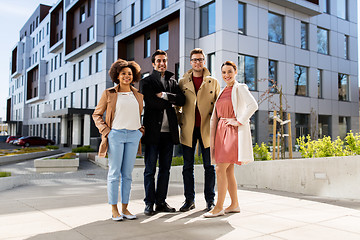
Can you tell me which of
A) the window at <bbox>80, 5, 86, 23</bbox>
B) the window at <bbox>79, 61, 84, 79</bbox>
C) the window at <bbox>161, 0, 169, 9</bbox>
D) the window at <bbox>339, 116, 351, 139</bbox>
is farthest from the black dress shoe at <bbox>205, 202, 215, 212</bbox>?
the window at <bbox>80, 5, 86, 23</bbox>

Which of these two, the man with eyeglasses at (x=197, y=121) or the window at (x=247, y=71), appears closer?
the man with eyeglasses at (x=197, y=121)

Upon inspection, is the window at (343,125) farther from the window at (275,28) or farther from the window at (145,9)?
the window at (145,9)

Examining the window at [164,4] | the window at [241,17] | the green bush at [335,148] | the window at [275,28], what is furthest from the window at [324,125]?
the green bush at [335,148]

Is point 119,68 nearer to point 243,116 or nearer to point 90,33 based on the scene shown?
point 243,116

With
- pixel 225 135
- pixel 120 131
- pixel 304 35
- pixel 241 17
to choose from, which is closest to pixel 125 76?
pixel 120 131

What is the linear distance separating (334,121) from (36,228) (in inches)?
964

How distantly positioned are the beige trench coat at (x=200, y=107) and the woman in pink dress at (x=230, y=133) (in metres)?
0.20

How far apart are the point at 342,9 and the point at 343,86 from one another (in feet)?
19.4

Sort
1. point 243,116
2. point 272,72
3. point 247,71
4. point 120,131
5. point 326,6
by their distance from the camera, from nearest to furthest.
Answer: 1. point 120,131
2. point 243,116
3. point 247,71
4. point 272,72
5. point 326,6

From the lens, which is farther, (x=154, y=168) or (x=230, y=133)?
(x=154, y=168)

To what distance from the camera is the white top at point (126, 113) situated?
4.62 m

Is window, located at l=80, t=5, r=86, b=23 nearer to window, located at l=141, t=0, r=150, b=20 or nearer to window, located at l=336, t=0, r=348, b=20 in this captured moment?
window, located at l=141, t=0, r=150, b=20

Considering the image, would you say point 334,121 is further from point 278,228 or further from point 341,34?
point 278,228

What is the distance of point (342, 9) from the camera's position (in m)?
26.2
